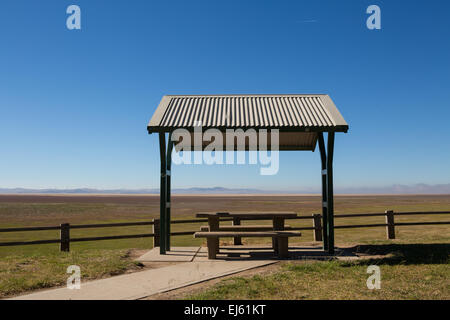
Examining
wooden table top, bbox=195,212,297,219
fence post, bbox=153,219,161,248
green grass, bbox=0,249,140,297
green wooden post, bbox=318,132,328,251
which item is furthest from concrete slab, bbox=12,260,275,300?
A: fence post, bbox=153,219,161,248

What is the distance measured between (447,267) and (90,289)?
720cm

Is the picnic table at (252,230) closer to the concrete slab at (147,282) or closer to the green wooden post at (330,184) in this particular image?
the concrete slab at (147,282)

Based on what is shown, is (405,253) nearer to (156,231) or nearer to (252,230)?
(252,230)

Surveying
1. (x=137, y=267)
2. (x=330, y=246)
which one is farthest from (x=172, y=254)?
(x=330, y=246)

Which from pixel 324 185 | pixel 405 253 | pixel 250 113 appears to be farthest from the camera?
pixel 250 113

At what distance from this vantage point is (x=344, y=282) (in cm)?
590

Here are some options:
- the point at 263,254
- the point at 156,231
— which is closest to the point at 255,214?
the point at 263,254

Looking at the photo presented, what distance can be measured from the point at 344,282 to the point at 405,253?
3.69 m

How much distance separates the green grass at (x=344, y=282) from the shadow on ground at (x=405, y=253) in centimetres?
2

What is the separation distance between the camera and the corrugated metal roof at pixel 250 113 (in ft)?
27.8

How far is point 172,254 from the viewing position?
8.98 m

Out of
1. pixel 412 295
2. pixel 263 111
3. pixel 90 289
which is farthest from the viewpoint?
pixel 263 111

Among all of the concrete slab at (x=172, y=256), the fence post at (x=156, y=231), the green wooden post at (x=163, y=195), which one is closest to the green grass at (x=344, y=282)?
the concrete slab at (x=172, y=256)
